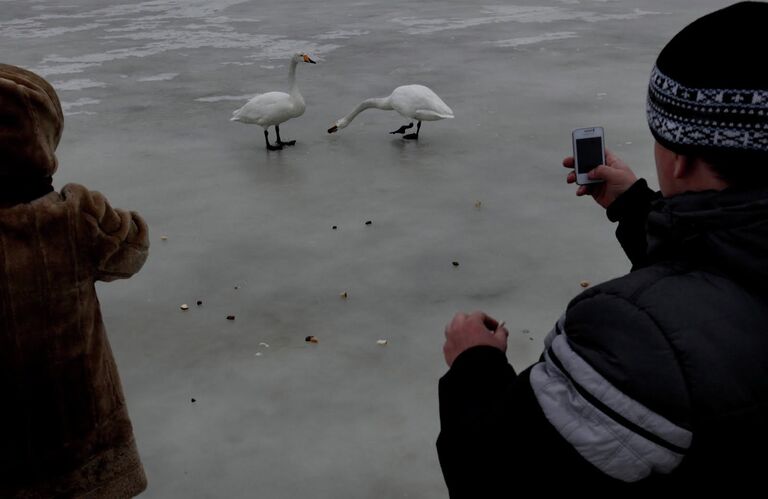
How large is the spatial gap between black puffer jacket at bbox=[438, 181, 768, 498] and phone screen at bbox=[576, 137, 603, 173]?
1.19 m

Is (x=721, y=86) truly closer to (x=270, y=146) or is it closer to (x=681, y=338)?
(x=681, y=338)

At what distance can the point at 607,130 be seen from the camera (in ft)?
24.9

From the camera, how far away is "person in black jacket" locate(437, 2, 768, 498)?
1178 mm

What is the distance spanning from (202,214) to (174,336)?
1847 mm

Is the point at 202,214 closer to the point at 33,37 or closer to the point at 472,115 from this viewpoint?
the point at 472,115

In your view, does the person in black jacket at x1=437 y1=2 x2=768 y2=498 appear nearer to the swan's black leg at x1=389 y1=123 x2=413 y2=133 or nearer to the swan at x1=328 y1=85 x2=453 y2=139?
the swan at x1=328 y1=85 x2=453 y2=139

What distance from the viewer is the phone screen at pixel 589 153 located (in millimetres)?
2541

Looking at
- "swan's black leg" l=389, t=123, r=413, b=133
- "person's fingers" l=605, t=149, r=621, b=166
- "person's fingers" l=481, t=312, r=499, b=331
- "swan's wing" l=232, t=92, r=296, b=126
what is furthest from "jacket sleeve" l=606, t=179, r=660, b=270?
"swan's black leg" l=389, t=123, r=413, b=133

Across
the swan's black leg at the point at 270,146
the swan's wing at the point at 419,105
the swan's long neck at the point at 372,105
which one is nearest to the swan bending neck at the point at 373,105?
the swan's long neck at the point at 372,105

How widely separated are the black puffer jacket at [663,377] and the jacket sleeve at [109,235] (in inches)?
55.3

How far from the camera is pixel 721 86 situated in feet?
4.03

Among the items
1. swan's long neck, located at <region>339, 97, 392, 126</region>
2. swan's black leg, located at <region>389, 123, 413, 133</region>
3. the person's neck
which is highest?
the person's neck

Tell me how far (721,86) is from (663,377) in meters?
0.45

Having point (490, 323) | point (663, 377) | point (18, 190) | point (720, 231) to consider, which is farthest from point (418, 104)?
point (663, 377)
